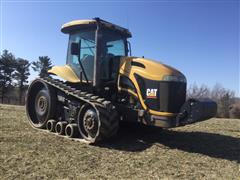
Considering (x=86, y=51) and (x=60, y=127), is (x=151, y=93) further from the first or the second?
(x=60, y=127)

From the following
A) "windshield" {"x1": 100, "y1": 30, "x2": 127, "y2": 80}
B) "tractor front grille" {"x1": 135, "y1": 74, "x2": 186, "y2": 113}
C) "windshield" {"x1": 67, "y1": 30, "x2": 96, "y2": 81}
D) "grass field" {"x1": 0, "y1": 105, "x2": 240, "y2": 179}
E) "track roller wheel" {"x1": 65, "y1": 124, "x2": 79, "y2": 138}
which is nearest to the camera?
"grass field" {"x1": 0, "y1": 105, "x2": 240, "y2": 179}

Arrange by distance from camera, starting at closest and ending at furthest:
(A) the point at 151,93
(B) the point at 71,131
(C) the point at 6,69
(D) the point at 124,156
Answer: (D) the point at 124,156 < (A) the point at 151,93 < (B) the point at 71,131 < (C) the point at 6,69

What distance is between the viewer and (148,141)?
820cm

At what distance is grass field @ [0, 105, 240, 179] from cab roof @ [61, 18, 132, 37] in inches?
110

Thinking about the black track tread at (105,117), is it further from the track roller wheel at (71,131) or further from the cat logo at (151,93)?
the cat logo at (151,93)

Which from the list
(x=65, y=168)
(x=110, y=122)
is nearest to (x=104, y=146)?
(x=110, y=122)

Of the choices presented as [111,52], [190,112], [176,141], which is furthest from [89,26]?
[176,141]

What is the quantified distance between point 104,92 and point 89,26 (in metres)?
1.93

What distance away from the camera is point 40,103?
32.3 ft

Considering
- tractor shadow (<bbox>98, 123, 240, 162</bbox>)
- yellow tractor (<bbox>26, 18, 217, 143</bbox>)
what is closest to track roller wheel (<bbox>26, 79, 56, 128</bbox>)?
yellow tractor (<bbox>26, 18, 217, 143</bbox>)

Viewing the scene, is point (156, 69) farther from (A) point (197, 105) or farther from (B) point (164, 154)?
(B) point (164, 154)

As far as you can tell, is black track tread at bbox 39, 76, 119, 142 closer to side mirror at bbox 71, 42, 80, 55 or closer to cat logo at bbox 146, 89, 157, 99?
cat logo at bbox 146, 89, 157, 99

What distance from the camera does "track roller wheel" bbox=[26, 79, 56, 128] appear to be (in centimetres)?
921

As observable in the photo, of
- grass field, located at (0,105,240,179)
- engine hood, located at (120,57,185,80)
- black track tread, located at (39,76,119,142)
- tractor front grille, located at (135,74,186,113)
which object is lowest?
grass field, located at (0,105,240,179)
